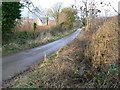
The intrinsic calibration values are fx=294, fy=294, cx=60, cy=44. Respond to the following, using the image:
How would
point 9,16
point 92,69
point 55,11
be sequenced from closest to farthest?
point 92,69 → point 9,16 → point 55,11

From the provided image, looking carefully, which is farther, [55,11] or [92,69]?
[55,11]

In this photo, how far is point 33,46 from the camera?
1146 inches

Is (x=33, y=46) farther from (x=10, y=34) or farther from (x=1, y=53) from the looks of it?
(x=1, y=53)

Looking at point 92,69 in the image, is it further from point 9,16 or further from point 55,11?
point 55,11

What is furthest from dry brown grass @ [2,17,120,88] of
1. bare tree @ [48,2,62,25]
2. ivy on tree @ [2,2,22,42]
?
bare tree @ [48,2,62,25]

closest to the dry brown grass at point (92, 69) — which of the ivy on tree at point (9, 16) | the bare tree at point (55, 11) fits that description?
the ivy on tree at point (9, 16)

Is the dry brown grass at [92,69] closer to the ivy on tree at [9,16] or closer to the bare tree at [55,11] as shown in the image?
the ivy on tree at [9,16]

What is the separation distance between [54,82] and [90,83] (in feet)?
4.29

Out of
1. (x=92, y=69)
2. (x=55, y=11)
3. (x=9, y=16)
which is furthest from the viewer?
(x=55, y=11)

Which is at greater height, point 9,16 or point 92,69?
point 9,16

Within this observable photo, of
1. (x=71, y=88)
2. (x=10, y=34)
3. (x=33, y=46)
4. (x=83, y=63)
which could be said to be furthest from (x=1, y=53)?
(x=71, y=88)

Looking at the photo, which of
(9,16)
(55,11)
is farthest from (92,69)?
(55,11)

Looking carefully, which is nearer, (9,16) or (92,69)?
(92,69)

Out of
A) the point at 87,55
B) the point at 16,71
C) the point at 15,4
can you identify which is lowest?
the point at 16,71
